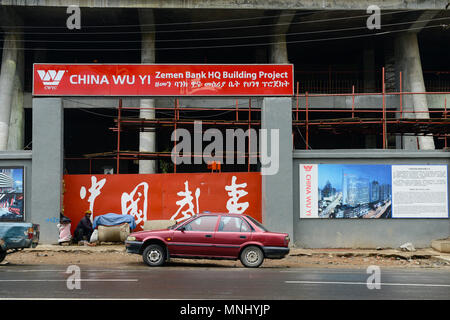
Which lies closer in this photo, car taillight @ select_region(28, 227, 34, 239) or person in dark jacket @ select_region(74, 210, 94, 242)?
car taillight @ select_region(28, 227, 34, 239)

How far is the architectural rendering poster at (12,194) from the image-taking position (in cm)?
1802

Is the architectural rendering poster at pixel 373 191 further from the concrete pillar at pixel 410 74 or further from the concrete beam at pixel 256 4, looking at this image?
the concrete beam at pixel 256 4

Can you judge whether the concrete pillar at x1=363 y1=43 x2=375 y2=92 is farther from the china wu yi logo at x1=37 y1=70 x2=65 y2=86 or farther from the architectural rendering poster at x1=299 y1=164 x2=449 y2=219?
the china wu yi logo at x1=37 y1=70 x2=65 y2=86

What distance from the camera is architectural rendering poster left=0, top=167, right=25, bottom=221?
18.0 metres

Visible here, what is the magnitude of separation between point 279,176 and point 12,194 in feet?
31.1

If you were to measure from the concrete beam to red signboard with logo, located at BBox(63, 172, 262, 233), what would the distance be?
1233 cm

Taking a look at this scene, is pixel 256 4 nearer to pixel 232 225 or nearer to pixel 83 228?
pixel 83 228

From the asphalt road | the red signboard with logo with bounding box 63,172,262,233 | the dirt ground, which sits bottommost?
the dirt ground

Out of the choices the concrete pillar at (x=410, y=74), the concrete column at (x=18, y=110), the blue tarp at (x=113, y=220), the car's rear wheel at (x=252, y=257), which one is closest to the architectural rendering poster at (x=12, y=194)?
the blue tarp at (x=113, y=220)

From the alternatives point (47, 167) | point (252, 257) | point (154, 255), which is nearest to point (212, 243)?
point (252, 257)

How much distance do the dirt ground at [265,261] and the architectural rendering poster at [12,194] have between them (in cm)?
169

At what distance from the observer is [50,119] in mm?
18234

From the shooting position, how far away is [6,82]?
28.5 meters

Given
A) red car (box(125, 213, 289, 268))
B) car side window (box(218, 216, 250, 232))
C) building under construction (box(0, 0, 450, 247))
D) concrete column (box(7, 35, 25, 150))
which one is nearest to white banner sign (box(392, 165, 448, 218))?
building under construction (box(0, 0, 450, 247))
